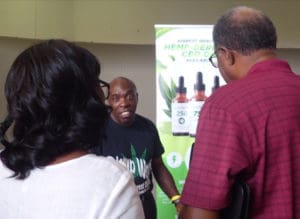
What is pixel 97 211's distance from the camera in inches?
37.6

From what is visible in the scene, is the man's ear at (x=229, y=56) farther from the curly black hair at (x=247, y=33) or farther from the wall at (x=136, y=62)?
the wall at (x=136, y=62)

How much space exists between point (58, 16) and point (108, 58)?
56 centimetres

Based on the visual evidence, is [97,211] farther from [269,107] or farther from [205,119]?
[269,107]

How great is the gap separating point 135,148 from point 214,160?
132cm

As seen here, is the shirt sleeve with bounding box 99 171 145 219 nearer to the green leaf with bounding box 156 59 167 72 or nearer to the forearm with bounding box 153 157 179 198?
the forearm with bounding box 153 157 179 198

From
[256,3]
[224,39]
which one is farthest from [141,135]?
[256,3]

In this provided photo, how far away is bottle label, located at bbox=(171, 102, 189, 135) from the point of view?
127 inches

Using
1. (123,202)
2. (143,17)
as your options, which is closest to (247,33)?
(123,202)

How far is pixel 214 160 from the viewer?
48.6 inches

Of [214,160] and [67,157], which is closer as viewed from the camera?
[67,157]

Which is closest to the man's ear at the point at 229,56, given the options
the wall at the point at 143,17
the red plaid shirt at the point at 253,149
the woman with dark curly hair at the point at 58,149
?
the red plaid shirt at the point at 253,149

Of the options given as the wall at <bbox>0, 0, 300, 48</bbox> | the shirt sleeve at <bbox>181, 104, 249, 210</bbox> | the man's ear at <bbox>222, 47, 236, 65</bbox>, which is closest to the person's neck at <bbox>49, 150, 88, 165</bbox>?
the shirt sleeve at <bbox>181, 104, 249, 210</bbox>

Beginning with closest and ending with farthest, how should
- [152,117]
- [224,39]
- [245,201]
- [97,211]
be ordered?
[97,211] < [245,201] < [224,39] < [152,117]

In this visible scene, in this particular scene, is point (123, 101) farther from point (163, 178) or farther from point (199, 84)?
point (199, 84)
